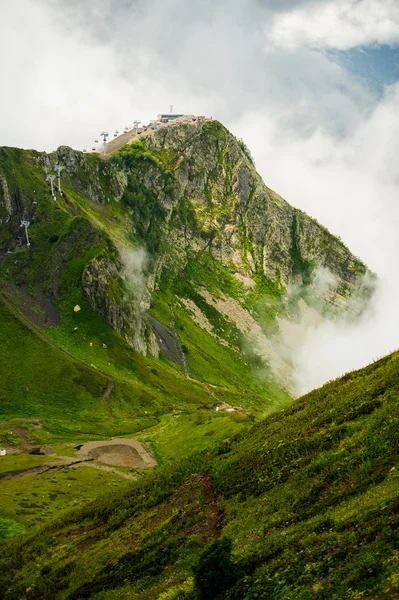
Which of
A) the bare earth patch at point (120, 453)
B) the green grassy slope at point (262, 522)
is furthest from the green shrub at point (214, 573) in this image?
the bare earth patch at point (120, 453)

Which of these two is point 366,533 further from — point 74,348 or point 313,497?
point 74,348

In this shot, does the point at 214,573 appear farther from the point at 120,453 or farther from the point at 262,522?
the point at 120,453

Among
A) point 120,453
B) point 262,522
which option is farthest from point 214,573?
point 120,453

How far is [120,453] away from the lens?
397 ft

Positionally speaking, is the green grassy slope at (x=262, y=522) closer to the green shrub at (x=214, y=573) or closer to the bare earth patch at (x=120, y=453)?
the green shrub at (x=214, y=573)

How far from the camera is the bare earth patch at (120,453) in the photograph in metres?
114

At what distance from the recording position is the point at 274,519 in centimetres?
3538

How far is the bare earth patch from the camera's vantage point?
11375 cm

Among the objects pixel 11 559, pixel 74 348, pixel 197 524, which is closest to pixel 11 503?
pixel 11 559

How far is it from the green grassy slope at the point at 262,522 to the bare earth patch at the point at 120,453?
167 feet

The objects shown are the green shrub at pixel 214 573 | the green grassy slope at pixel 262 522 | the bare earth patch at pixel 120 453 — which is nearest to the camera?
the green grassy slope at pixel 262 522

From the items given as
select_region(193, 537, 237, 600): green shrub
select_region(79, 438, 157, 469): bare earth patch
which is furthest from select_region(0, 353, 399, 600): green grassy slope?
select_region(79, 438, 157, 469): bare earth patch

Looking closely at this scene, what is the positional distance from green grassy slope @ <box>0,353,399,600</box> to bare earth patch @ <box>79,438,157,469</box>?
167ft

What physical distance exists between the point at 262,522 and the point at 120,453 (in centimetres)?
9000
